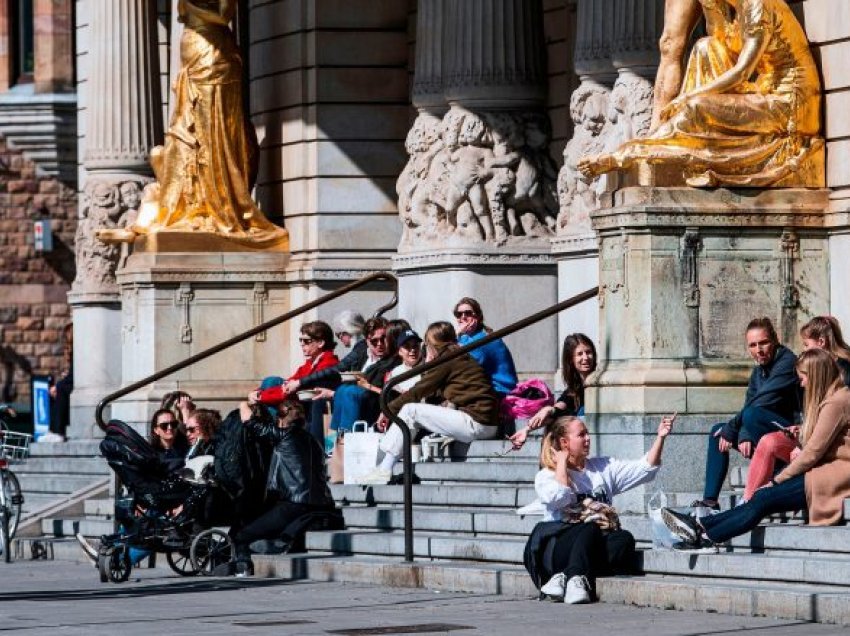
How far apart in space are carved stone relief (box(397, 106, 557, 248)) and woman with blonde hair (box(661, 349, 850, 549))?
8.40 meters

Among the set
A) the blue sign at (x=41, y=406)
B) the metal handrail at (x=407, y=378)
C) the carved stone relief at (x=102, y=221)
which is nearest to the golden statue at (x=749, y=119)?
the metal handrail at (x=407, y=378)

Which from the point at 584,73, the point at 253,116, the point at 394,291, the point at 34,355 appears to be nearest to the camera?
the point at 584,73

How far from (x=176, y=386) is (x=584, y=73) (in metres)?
7.58

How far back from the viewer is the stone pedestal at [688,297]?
62.7 ft

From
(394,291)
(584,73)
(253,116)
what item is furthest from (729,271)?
(253,116)

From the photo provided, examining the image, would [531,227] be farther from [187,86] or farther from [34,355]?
[34,355]

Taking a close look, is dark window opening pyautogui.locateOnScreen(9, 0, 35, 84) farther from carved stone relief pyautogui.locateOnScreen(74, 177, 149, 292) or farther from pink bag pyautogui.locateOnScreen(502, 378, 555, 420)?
pink bag pyautogui.locateOnScreen(502, 378, 555, 420)

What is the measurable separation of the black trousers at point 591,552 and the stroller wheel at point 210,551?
4005 mm

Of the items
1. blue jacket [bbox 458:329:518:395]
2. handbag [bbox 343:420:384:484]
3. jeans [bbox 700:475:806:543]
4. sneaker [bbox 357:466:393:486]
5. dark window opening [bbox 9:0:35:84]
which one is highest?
dark window opening [bbox 9:0:35:84]

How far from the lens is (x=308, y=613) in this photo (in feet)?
58.2

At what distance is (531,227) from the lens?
2545 centimetres

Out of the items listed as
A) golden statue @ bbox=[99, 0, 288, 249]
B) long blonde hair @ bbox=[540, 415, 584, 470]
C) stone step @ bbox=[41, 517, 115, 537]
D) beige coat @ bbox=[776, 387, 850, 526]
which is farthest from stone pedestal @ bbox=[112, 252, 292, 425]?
beige coat @ bbox=[776, 387, 850, 526]

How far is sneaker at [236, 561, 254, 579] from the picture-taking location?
67.9 feet

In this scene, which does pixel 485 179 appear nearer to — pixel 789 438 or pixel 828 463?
pixel 789 438
